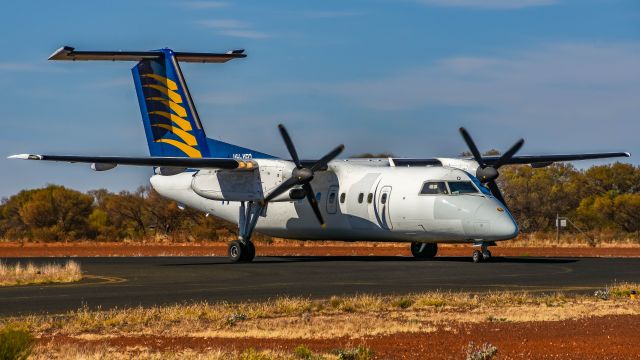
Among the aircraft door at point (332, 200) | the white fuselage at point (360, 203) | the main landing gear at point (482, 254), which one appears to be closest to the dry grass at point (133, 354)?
the white fuselage at point (360, 203)

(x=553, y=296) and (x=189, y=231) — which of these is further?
(x=189, y=231)

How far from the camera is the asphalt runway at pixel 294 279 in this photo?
25.0m

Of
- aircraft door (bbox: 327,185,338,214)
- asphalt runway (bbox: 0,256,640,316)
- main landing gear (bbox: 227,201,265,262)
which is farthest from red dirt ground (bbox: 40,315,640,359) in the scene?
main landing gear (bbox: 227,201,265,262)

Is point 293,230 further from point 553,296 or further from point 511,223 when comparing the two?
point 553,296

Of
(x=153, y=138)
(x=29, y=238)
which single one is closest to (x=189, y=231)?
(x=29, y=238)

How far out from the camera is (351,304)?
73.2 feet

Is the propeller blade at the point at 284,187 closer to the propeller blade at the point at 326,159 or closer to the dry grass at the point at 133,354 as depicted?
the propeller blade at the point at 326,159

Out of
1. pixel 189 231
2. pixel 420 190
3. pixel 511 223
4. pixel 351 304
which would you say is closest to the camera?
pixel 351 304

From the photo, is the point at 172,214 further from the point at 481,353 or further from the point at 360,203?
the point at 481,353

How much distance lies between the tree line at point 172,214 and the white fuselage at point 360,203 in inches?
1103

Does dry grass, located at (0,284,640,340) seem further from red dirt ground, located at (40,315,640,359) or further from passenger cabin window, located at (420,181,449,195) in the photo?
passenger cabin window, located at (420,181,449,195)

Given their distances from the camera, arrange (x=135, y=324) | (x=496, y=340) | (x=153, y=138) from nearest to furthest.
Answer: (x=496, y=340)
(x=135, y=324)
(x=153, y=138)

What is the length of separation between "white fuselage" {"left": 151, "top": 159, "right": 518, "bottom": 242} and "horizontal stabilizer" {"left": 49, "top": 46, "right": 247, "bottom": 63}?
5.32 metres

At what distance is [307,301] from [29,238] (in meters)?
58.7
